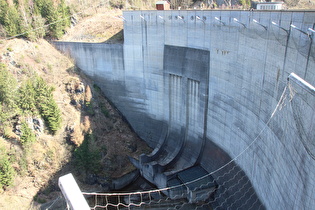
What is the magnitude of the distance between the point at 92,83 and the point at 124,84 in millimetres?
3286

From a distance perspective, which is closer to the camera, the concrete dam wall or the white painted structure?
the concrete dam wall

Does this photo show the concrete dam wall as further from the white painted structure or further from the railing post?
the railing post

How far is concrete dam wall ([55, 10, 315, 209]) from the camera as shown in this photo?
420 inches

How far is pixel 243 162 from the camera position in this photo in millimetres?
15680

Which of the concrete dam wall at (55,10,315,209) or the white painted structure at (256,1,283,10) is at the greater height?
the white painted structure at (256,1,283,10)

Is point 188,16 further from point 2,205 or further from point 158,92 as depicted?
point 2,205

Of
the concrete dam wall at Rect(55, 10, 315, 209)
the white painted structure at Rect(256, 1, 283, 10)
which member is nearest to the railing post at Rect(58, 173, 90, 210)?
the concrete dam wall at Rect(55, 10, 315, 209)

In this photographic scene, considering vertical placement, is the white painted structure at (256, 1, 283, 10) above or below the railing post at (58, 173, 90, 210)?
above

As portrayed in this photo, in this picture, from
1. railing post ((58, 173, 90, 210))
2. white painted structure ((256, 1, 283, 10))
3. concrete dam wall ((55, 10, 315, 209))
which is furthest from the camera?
white painted structure ((256, 1, 283, 10))

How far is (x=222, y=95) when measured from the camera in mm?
17203

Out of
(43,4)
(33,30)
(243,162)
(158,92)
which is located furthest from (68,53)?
(243,162)

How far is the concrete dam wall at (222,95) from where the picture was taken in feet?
35.0

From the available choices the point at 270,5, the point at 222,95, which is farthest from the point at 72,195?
the point at 270,5

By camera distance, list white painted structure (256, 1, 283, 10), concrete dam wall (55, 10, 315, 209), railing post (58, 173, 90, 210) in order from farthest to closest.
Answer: white painted structure (256, 1, 283, 10), concrete dam wall (55, 10, 315, 209), railing post (58, 173, 90, 210)
